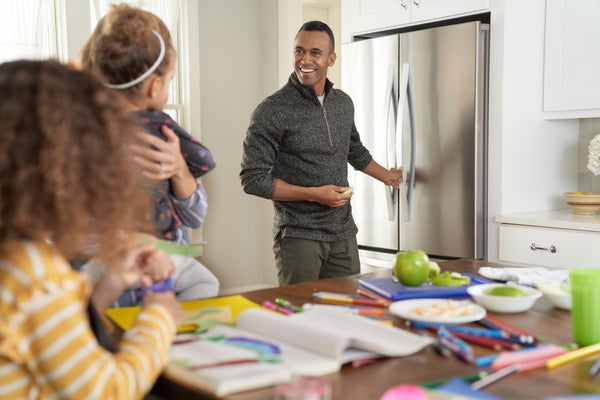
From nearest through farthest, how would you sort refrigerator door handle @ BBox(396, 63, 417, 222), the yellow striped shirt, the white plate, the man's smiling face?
the yellow striped shirt → the white plate → the man's smiling face → refrigerator door handle @ BBox(396, 63, 417, 222)

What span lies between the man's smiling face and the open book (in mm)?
1527

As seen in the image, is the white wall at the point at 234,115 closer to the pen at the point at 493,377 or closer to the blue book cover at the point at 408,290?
the blue book cover at the point at 408,290

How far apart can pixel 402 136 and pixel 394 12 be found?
0.68m

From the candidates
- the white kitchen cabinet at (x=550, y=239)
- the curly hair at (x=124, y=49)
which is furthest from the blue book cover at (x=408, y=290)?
the white kitchen cabinet at (x=550, y=239)

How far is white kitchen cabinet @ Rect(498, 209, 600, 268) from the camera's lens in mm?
2803

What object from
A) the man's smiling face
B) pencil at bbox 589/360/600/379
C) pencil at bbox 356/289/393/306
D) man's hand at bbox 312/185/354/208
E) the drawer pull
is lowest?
the drawer pull

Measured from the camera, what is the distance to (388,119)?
3.48 meters

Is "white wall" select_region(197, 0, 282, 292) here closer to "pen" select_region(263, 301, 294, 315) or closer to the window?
the window

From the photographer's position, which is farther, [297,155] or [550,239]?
[550,239]

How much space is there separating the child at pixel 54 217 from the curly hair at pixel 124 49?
19.9 inches

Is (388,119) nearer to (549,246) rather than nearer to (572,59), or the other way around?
(572,59)

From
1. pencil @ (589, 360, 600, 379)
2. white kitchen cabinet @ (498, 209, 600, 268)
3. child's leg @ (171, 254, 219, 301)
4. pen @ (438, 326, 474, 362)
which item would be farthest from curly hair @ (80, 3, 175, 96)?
white kitchen cabinet @ (498, 209, 600, 268)

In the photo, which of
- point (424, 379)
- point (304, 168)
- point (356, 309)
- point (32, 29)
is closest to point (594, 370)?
point (424, 379)

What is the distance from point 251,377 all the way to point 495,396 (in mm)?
348
